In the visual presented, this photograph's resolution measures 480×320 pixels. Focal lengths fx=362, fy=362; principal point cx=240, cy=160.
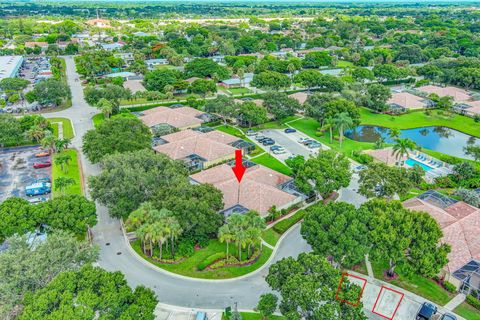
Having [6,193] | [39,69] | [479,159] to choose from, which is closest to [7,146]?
[6,193]

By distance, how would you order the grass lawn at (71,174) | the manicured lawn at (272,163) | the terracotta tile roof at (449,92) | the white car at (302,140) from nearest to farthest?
the grass lawn at (71,174) → the manicured lawn at (272,163) → the white car at (302,140) → the terracotta tile roof at (449,92)

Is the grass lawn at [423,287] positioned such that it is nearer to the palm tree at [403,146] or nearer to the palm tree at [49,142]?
the palm tree at [403,146]

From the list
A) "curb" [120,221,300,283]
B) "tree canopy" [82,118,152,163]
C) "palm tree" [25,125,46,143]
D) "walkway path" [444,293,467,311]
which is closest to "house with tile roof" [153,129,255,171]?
"tree canopy" [82,118,152,163]

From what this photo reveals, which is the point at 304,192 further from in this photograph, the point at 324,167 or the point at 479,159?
the point at 479,159

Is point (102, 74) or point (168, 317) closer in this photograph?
point (168, 317)

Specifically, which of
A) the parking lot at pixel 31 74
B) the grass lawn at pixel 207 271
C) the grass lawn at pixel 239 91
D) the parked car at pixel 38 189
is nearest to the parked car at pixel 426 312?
the grass lawn at pixel 207 271

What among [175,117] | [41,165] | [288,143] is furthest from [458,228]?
[41,165]
